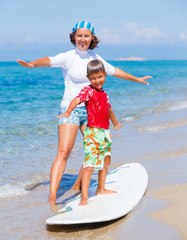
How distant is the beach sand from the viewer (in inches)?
119

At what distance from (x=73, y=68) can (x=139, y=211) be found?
66.6 inches

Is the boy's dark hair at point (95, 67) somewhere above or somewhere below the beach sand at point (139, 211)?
above

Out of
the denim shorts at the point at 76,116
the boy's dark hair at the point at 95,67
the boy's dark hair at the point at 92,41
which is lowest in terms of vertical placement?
the denim shorts at the point at 76,116

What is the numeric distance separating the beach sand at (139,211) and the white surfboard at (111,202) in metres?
0.09

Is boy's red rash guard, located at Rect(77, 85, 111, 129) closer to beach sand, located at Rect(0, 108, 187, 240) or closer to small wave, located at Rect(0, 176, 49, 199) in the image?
beach sand, located at Rect(0, 108, 187, 240)

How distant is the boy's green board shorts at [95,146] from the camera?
3.55 meters

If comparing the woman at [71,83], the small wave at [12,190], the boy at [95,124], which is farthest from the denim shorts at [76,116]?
the small wave at [12,190]

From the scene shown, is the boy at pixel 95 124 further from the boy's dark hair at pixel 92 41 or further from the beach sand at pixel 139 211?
the boy's dark hair at pixel 92 41

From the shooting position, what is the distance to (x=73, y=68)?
4.02m

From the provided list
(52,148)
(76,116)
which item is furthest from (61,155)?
(52,148)

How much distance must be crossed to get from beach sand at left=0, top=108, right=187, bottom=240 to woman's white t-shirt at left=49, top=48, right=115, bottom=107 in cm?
124

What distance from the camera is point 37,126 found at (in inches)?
365

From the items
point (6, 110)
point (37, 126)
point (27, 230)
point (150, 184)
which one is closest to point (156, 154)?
point (150, 184)

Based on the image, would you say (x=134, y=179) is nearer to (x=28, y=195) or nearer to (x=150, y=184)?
(x=150, y=184)
